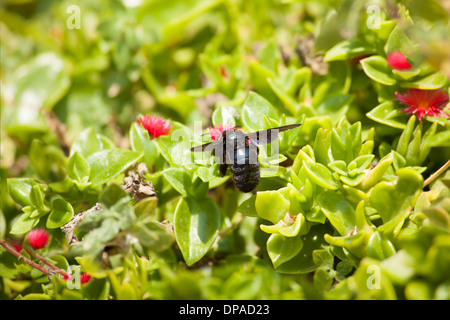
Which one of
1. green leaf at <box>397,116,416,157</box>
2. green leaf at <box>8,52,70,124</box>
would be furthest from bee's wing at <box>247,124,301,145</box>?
green leaf at <box>8,52,70,124</box>

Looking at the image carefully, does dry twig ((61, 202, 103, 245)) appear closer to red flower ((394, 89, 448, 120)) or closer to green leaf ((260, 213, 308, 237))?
green leaf ((260, 213, 308, 237))

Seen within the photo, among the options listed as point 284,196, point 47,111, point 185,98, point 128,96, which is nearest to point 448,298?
point 284,196

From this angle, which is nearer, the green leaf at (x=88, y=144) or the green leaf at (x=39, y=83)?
the green leaf at (x=88, y=144)

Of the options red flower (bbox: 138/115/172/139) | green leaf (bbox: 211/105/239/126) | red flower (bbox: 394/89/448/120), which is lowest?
red flower (bbox: 138/115/172/139)

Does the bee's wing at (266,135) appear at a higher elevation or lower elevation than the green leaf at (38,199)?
higher

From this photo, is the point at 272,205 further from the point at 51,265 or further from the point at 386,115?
the point at 51,265

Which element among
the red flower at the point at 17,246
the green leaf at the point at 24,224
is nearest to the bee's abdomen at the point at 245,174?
the green leaf at the point at 24,224

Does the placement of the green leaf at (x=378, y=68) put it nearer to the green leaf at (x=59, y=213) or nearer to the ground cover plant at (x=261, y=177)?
the ground cover plant at (x=261, y=177)
